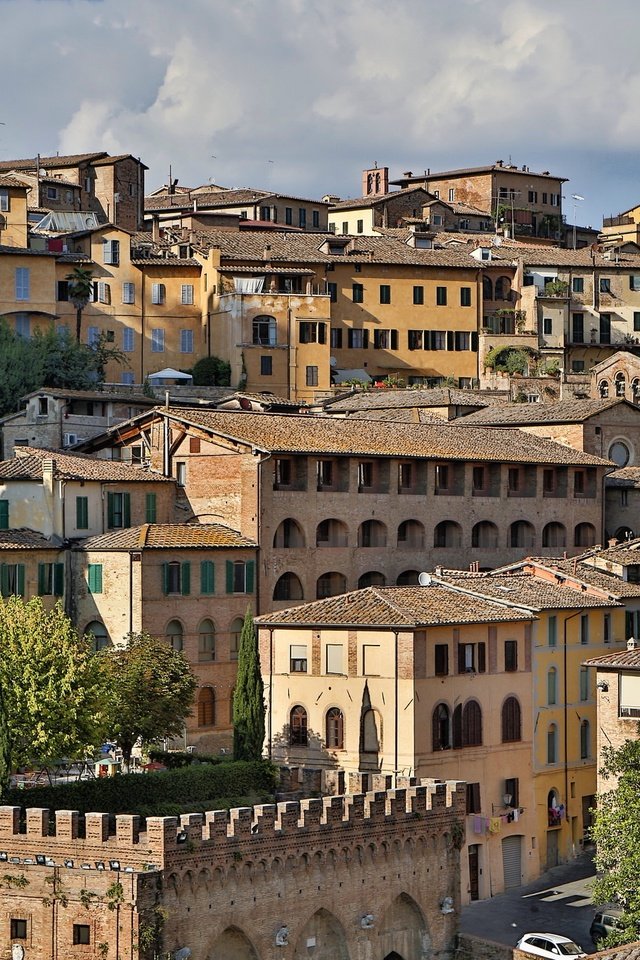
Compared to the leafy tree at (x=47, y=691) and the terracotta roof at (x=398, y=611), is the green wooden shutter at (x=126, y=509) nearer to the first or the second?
the terracotta roof at (x=398, y=611)

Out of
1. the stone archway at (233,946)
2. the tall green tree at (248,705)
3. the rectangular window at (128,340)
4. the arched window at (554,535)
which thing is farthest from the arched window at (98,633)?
the rectangular window at (128,340)

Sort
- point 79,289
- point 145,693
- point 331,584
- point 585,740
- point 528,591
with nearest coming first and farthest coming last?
Result: point 145,693
point 585,740
point 528,591
point 331,584
point 79,289

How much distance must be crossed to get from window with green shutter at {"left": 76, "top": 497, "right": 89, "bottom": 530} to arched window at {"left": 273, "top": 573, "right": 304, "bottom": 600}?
21.7ft

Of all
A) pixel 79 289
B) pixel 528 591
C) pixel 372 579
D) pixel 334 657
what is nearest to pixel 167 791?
pixel 334 657

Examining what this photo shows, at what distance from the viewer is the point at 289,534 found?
7006 centimetres

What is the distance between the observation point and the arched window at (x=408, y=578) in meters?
72.8

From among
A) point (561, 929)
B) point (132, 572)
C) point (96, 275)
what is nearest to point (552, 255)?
point (96, 275)

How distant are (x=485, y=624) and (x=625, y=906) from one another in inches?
486

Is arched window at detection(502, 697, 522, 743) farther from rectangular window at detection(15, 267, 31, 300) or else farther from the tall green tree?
rectangular window at detection(15, 267, 31, 300)

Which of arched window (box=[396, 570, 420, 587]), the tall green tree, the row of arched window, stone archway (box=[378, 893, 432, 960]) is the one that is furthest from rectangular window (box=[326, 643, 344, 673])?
arched window (box=[396, 570, 420, 587])

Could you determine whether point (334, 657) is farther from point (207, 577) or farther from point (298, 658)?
point (207, 577)

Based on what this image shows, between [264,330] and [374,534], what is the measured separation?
25.1 meters

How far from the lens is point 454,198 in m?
145

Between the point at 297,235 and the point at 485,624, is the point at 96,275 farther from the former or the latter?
the point at 485,624
